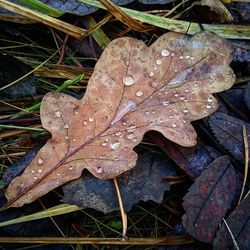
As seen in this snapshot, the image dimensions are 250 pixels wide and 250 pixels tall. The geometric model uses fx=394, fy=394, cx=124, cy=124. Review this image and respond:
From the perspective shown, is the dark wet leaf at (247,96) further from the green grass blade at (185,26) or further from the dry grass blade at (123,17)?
the dry grass blade at (123,17)

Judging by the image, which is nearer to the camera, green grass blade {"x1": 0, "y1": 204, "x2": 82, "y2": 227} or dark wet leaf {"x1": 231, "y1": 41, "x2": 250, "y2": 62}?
green grass blade {"x1": 0, "y1": 204, "x2": 82, "y2": 227}

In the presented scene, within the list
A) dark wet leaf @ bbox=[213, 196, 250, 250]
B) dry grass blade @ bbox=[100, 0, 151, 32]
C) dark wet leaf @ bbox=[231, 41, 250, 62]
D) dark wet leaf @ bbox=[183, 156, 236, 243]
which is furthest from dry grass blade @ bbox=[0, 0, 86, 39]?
dark wet leaf @ bbox=[213, 196, 250, 250]

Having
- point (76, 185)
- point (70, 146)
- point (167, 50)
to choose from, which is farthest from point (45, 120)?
point (167, 50)

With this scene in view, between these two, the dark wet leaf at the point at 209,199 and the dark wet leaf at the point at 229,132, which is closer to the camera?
the dark wet leaf at the point at 209,199

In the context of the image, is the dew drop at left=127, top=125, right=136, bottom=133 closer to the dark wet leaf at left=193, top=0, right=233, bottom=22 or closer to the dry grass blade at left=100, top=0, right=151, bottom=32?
the dry grass blade at left=100, top=0, right=151, bottom=32

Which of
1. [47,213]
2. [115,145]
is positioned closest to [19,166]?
[47,213]

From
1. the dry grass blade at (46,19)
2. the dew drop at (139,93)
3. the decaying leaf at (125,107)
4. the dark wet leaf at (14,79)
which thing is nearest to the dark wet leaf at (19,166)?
the decaying leaf at (125,107)
